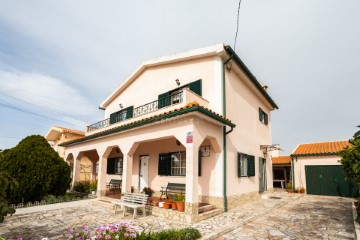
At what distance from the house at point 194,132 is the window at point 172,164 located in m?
0.05

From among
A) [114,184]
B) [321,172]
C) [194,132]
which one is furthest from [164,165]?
[321,172]

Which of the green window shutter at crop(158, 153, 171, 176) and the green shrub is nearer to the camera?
the green window shutter at crop(158, 153, 171, 176)

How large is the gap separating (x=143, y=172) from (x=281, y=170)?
687 inches

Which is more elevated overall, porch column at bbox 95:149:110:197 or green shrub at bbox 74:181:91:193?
porch column at bbox 95:149:110:197

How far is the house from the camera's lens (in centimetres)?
827

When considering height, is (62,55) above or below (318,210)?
above

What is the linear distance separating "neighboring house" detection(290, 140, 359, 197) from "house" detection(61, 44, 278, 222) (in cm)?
390

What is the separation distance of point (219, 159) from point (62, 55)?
10.3 meters

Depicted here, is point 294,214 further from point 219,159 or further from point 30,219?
point 30,219

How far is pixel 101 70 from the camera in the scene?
53.4 ft

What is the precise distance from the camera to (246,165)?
1180cm

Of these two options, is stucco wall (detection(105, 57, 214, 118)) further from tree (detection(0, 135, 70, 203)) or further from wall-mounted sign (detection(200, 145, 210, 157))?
tree (detection(0, 135, 70, 203))

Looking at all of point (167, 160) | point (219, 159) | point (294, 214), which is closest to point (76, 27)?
point (167, 160)

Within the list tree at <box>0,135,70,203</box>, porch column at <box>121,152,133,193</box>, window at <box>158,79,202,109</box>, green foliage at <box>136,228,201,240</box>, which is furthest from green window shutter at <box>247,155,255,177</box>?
tree at <box>0,135,70,203</box>
